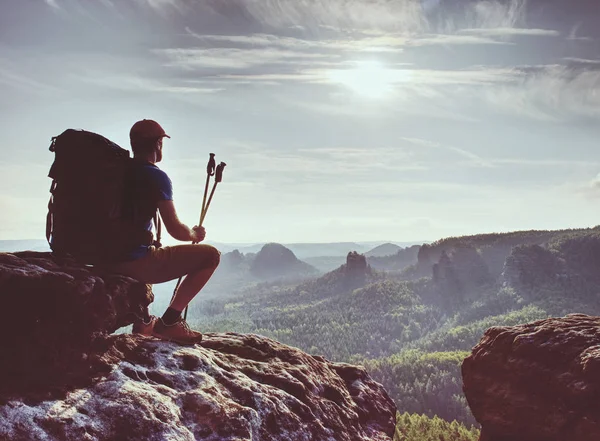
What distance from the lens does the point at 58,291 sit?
7688 mm

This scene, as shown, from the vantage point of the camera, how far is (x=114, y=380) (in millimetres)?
8172

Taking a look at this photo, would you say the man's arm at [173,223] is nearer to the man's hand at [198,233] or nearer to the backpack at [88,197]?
the man's hand at [198,233]

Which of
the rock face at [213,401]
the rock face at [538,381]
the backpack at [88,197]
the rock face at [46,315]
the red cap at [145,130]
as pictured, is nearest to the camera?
the rock face at [213,401]

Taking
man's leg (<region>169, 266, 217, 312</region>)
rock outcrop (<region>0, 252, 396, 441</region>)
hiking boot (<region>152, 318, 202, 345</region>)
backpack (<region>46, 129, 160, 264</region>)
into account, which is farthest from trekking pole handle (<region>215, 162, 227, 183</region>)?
hiking boot (<region>152, 318, 202, 345</region>)

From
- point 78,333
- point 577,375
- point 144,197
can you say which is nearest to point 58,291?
point 78,333

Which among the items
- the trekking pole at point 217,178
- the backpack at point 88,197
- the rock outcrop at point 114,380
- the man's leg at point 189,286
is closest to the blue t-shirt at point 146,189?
the backpack at point 88,197

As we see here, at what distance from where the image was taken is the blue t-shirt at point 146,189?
878 centimetres

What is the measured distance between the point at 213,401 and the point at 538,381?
10.8m

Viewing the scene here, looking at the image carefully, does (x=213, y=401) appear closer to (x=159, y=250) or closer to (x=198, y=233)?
(x=159, y=250)

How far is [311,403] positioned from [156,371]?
12.6ft

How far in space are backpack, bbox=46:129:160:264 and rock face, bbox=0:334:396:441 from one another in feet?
6.44

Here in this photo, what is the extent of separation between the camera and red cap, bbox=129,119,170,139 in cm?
929

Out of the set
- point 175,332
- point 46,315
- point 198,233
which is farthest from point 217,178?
→ point 46,315

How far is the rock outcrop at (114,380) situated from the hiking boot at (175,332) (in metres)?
0.24
